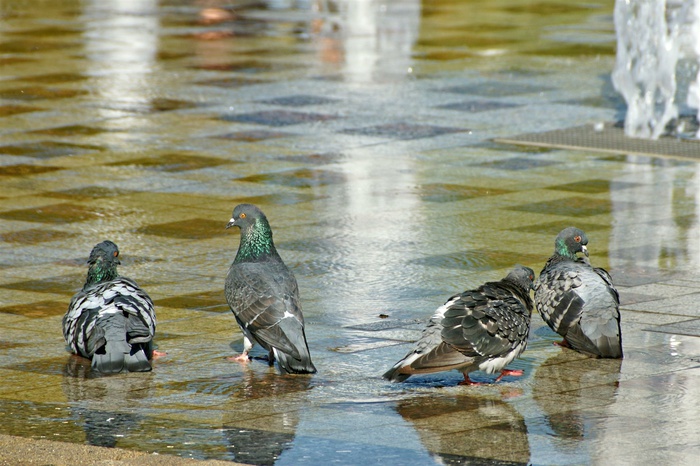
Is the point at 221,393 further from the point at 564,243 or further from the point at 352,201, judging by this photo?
the point at 352,201

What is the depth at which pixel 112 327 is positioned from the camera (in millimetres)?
8781

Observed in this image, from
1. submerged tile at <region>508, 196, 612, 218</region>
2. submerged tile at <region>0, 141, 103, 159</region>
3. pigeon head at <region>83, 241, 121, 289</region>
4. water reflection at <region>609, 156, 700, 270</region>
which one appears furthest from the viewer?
submerged tile at <region>0, 141, 103, 159</region>

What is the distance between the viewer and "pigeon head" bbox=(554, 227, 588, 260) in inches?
386

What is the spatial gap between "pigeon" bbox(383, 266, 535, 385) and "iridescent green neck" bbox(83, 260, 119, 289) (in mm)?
1979

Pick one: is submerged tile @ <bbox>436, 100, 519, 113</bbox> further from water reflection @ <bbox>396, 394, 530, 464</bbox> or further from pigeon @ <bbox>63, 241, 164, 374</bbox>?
water reflection @ <bbox>396, 394, 530, 464</bbox>

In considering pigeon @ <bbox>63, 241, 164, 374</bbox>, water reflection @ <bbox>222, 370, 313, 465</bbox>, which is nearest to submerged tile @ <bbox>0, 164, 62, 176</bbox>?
pigeon @ <bbox>63, 241, 164, 374</bbox>

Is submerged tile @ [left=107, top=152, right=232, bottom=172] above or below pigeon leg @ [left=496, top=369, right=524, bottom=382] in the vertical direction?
below

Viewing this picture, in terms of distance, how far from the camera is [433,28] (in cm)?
2902

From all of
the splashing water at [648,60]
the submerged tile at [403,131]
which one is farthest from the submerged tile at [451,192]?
the splashing water at [648,60]

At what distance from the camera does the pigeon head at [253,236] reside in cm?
933

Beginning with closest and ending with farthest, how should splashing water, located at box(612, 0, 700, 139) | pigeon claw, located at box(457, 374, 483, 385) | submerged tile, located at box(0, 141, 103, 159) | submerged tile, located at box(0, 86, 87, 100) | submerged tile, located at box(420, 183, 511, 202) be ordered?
pigeon claw, located at box(457, 374, 483, 385) → submerged tile, located at box(420, 183, 511, 202) → submerged tile, located at box(0, 141, 103, 159) → splashing water, located at box(612, 0, 700, 139) → submerged tile, located at box(0, 86, 87, 100)

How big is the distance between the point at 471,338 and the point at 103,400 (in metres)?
2.08

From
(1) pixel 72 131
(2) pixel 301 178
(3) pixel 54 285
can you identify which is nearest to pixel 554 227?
(2) pixel 301 178

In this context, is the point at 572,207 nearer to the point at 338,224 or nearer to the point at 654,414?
the point at 338,224
